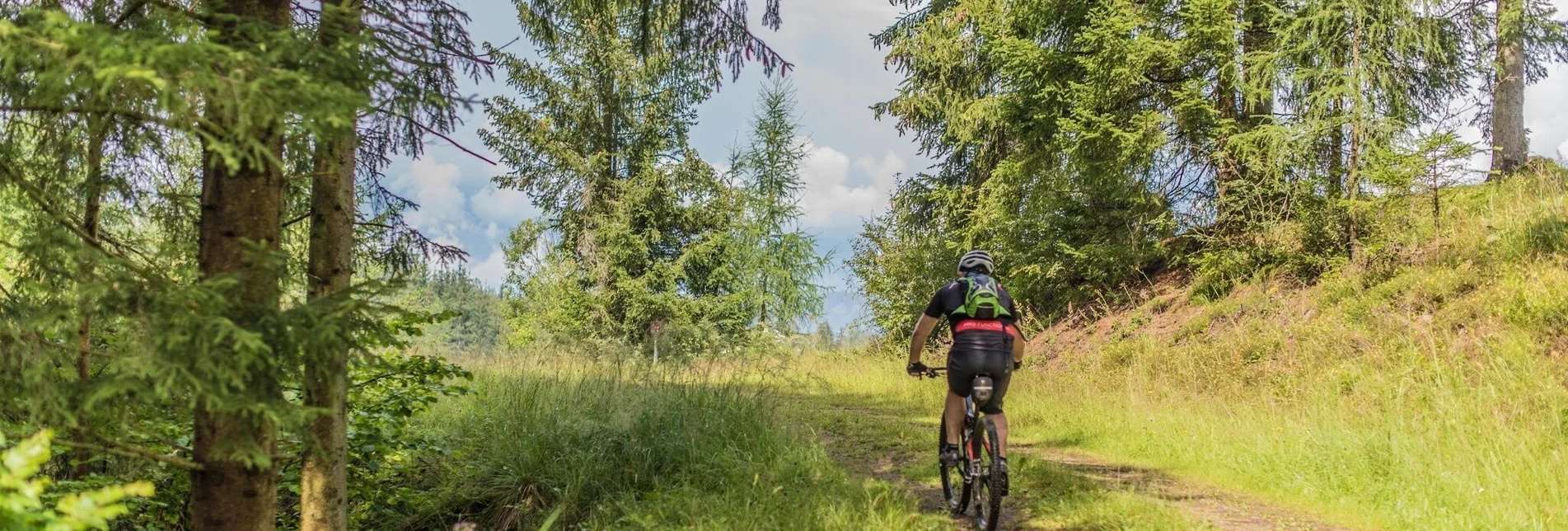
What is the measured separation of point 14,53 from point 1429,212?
13.1m

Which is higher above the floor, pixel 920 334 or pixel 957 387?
pixel 920 334

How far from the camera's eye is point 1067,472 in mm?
6824

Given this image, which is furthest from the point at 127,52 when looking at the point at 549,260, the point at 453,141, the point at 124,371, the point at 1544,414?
the point at 549,260

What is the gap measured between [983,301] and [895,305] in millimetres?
15035

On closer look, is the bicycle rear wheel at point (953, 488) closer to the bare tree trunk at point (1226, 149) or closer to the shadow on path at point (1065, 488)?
the shadow on path at point (1065, 488)

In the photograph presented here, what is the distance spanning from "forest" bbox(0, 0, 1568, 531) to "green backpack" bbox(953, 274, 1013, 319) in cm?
127

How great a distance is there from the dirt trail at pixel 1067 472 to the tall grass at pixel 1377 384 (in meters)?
0.34

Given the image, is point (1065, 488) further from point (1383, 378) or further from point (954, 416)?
point (1383, 378)

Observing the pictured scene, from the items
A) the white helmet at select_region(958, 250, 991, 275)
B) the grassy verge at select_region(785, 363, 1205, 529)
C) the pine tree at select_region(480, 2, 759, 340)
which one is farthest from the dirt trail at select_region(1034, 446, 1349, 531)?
the pine tree at select_region(480, 2, 759, 340)

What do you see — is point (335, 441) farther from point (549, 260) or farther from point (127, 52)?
point (549, 260)

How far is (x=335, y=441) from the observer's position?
4.59 m

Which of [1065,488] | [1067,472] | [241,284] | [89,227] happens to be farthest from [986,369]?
[89,227]

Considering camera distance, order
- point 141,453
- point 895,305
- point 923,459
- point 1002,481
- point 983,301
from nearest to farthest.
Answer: point 141,453 < point 1002,481 < point 983,301 < point 923,459 < point 895,305

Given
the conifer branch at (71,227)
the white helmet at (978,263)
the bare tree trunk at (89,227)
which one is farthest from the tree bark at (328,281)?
the white helmet at (978,263)
